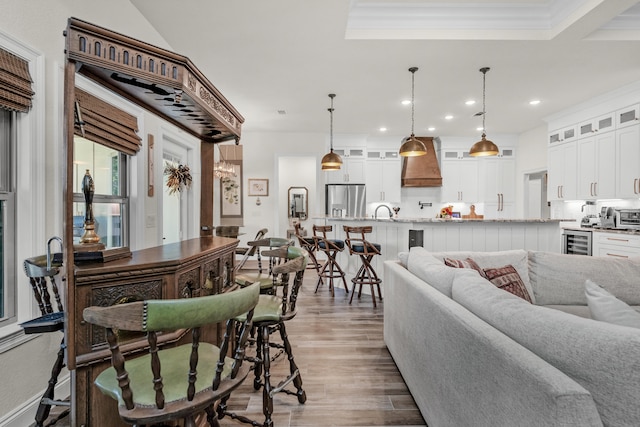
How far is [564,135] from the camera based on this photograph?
5785mm

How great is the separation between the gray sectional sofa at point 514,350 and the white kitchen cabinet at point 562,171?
3968 mm

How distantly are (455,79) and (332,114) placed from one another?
7.48ft

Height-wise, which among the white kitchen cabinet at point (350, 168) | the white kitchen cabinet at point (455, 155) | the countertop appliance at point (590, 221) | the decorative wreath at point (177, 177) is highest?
the white kitchen cabinet at point (455, 155)

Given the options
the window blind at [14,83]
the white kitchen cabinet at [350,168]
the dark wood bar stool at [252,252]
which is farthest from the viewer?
the white kitchen cabinet at [350,168]

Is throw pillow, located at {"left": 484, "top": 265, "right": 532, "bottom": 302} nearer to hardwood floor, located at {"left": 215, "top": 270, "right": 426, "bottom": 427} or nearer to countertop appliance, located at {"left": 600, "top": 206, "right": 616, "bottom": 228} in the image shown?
hardwood floor, located at {"left": 215, "top": 270, "right": 426, "bottom": 427}

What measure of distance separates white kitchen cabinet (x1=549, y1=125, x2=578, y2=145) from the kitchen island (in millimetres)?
2249

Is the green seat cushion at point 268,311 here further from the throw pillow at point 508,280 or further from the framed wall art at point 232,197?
the framed wall art at point 232,197

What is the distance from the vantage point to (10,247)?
179 cm

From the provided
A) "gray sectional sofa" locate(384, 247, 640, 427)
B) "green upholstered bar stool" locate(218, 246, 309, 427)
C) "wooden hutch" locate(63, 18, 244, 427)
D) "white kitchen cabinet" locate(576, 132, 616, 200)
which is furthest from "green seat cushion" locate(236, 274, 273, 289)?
"white kitchen cabinet" locate(576, 132, 616, 200)

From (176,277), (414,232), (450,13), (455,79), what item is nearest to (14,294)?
(176,277)

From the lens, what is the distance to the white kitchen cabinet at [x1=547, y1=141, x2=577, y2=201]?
18.3 feet

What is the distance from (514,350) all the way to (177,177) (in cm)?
386

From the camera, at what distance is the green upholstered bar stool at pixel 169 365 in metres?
0.92

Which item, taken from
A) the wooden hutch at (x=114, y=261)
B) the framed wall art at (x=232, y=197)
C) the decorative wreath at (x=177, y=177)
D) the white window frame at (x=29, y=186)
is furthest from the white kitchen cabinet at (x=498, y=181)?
the white window frame at (x=29, y=186)
